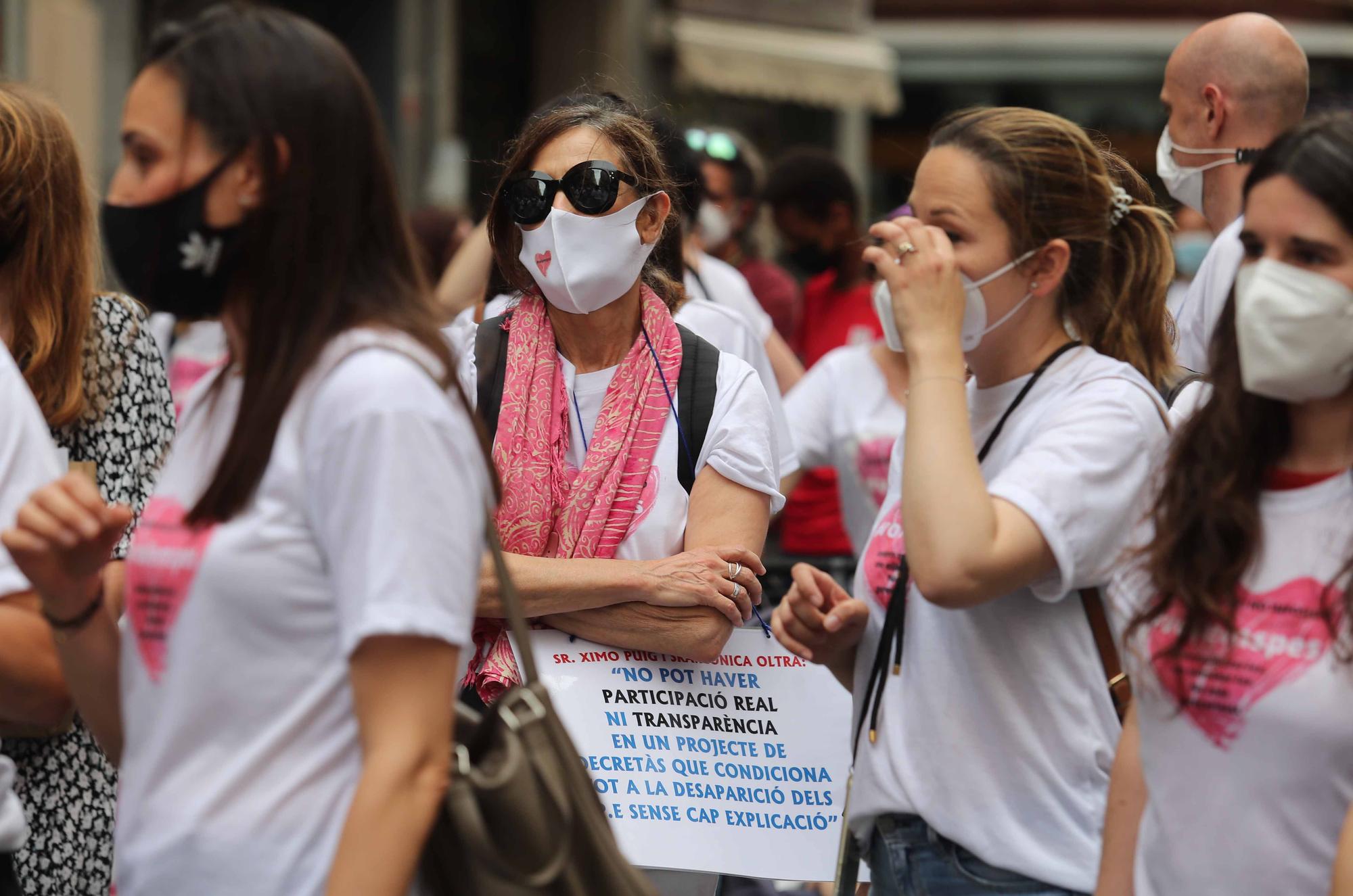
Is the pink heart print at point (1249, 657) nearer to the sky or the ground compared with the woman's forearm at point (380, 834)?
nearer to the sky

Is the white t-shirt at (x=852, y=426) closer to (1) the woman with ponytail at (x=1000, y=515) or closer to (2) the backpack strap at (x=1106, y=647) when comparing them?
(1) the woman with ponytail at (x=1000, y=515)

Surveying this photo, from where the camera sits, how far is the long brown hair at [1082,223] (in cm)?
276

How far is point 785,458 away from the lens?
159 inches

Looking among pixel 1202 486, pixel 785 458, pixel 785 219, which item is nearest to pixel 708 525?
pixel 785 458

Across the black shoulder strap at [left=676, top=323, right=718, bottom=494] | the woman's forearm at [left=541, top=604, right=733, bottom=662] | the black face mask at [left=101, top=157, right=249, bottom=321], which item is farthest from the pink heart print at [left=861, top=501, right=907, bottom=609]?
the black face mask at [left=101, top=157, right=249, bottom=321]

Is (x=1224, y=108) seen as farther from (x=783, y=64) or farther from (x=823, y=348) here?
(x=783, y=64)

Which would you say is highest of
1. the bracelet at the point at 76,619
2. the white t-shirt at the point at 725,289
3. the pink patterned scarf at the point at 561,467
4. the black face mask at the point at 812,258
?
the bracelet at the point at 76,619

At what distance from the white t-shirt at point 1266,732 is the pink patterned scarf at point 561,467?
129cm

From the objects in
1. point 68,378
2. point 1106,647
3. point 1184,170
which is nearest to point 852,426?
point 1184,170

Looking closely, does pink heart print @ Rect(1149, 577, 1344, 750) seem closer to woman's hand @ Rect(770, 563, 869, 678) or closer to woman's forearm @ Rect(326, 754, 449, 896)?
woman's hand @ Rect(770, 563, 869, 678)

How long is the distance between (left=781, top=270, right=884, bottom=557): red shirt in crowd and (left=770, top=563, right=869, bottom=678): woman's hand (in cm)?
268

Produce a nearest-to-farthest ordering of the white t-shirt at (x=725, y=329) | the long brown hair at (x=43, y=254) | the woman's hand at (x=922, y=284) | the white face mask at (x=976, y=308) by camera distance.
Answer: the woman's hand at (x=922, y=284), the white face mask at (x=976, y=308), the long brown hair at (x=43, y=254), the white t-shirt at (x=725, y=329)

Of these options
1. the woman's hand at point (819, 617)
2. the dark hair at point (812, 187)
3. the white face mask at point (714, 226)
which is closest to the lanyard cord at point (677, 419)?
the woman's hand at point (819, 617)

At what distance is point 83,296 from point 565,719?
1.20m
